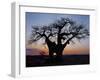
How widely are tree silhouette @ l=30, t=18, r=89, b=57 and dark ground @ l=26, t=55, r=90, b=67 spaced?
5cm

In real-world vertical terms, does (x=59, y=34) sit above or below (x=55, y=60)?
above

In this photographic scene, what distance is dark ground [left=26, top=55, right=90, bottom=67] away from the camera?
2197mm

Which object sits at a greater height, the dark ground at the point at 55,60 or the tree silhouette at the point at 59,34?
the tree silhouette at the point at 59,34

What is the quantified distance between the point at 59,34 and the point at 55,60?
0.21 metres

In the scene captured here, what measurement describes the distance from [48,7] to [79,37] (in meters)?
0.38

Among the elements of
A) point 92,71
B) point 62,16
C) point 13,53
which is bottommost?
point 92,71

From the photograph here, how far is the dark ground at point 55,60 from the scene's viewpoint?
7.21 feet

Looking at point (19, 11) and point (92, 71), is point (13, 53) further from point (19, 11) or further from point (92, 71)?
point (92, 71)

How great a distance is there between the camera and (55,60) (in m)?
2.29

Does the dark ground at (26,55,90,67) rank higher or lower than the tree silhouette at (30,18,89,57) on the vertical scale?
lower

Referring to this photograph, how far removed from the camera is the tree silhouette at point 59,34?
2229mm

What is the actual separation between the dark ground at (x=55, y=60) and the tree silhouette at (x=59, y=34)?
1.8 inches

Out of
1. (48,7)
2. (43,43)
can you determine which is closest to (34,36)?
(43,43)

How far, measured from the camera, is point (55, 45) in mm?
2289
